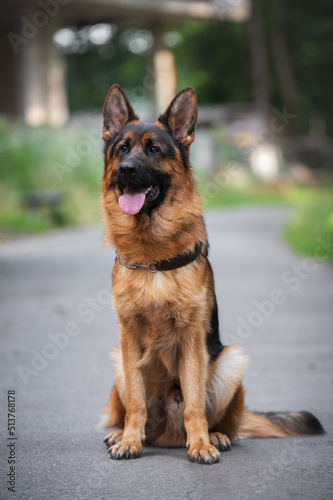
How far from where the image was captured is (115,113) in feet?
15.7

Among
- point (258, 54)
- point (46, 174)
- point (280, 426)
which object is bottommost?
point (46, 174)

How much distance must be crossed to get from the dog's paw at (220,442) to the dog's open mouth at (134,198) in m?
1.44

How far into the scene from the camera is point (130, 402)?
4324 mm

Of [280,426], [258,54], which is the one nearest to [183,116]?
[280,426]

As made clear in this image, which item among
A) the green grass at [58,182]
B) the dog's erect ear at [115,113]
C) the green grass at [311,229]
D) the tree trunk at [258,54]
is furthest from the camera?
the tree trunk at [258,54]

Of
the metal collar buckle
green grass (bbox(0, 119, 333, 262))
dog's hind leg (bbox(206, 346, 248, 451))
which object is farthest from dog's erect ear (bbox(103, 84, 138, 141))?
green grass (bbox(0, 119, 333, 262))

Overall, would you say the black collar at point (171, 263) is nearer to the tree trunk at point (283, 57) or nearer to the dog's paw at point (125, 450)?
the dog's paw at point (125, 450)

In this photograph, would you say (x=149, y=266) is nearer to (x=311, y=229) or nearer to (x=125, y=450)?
(x=125, y=450)

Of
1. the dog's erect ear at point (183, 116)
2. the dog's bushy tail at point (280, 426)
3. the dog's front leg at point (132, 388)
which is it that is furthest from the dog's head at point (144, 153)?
the dog's bushy tail at point (280, 426)

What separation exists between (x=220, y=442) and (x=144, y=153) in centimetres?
180

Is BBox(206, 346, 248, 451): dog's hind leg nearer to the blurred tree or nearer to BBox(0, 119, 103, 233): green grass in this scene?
BBox(0, 119, 103, 233): green grass

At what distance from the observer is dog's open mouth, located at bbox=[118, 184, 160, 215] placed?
14.4 ft

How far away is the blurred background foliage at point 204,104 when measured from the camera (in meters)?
18.7

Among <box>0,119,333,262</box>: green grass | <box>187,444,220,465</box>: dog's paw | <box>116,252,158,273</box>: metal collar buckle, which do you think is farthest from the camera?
<box>0,119,333,262</box>: green grass
